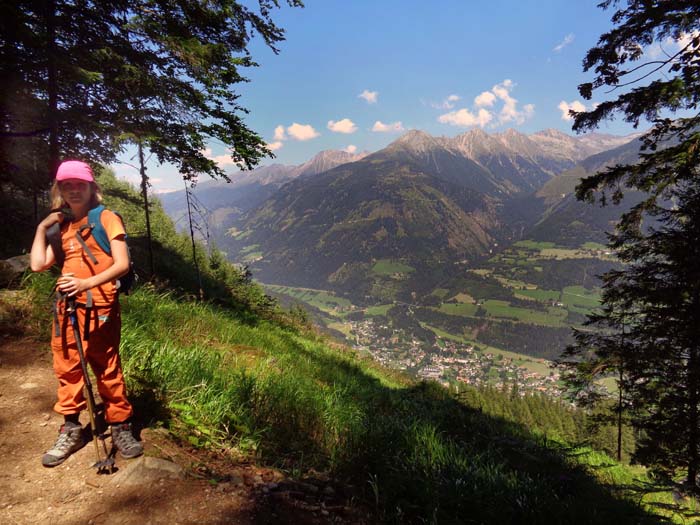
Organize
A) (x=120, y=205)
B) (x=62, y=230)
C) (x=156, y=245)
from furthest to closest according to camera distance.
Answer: (x=120, y=205), (x=156, y=245), (x=62, y=230)

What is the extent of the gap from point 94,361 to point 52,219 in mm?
1311

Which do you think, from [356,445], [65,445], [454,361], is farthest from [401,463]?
[454,361]

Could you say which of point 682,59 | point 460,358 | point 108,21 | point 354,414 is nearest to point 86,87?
point 108,21

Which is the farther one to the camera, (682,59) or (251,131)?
(251,131)

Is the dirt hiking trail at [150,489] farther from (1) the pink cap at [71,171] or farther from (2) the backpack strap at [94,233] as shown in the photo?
(1) the pink cap at [71,171]

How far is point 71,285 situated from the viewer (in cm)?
264

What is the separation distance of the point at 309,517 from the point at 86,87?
11795mm

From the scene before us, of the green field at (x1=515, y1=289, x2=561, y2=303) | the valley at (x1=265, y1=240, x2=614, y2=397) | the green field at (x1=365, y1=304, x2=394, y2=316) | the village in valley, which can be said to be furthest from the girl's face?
the green field at (x1=515, y1=289, x2=561, y2=303)

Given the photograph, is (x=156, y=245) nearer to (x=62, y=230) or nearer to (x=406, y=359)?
(x=62, y=230)

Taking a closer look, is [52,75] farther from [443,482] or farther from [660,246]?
[660,246]

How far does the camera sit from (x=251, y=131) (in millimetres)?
9680

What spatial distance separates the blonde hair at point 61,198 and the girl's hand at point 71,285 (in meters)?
0.73

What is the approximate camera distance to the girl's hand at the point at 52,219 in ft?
9.35

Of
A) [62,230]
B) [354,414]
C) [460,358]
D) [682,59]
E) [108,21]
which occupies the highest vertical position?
[108,21]
